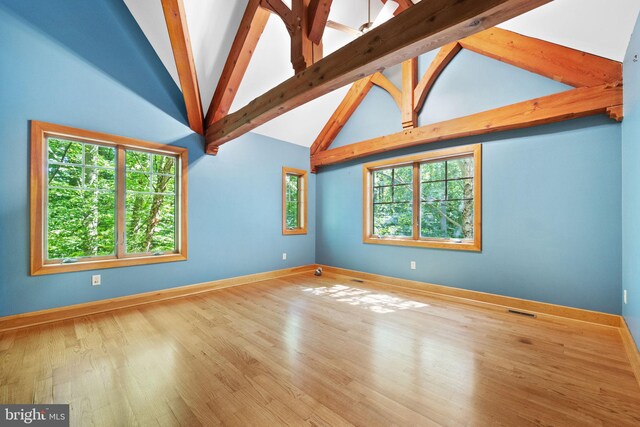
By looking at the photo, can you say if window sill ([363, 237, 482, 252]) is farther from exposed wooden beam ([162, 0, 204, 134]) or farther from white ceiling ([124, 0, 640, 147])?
exposed wooden beam ([162, 0, 204, 134])

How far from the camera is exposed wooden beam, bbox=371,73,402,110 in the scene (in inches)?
159

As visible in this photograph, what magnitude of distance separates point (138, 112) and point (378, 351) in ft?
13.0

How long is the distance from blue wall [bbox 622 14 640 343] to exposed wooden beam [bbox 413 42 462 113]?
5.75 feet

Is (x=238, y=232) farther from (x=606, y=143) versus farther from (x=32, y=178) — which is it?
(x=606, y=143)

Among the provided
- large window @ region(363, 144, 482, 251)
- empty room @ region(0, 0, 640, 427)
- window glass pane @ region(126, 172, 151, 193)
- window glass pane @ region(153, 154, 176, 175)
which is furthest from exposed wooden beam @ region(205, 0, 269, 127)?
large window @ region(363, 144, 482, 251)

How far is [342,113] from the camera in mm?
4895

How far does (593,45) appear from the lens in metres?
2.46

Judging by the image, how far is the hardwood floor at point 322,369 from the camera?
1.43 meters

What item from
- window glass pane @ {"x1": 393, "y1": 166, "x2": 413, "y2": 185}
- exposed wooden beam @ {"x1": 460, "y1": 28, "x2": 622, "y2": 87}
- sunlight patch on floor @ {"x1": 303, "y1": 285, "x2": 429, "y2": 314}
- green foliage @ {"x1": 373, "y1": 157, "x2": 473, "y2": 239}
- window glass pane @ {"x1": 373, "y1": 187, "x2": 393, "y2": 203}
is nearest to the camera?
exposed wooden beam @ {"x1": 460, "y1": 28, "x2": 622, "y2": 87}

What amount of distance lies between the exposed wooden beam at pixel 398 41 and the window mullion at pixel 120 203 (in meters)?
2.01

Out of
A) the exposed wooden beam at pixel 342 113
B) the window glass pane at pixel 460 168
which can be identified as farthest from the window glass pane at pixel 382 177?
the exposed wooden beam at pixel 342 113

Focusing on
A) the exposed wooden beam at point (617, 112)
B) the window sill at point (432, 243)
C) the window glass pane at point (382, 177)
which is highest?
the exposed wooden beam at point (617, 112)

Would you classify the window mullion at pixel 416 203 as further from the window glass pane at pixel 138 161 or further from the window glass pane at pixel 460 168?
the window glass pane at pixel 138 161

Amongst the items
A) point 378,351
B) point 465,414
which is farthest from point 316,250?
point 465,414
